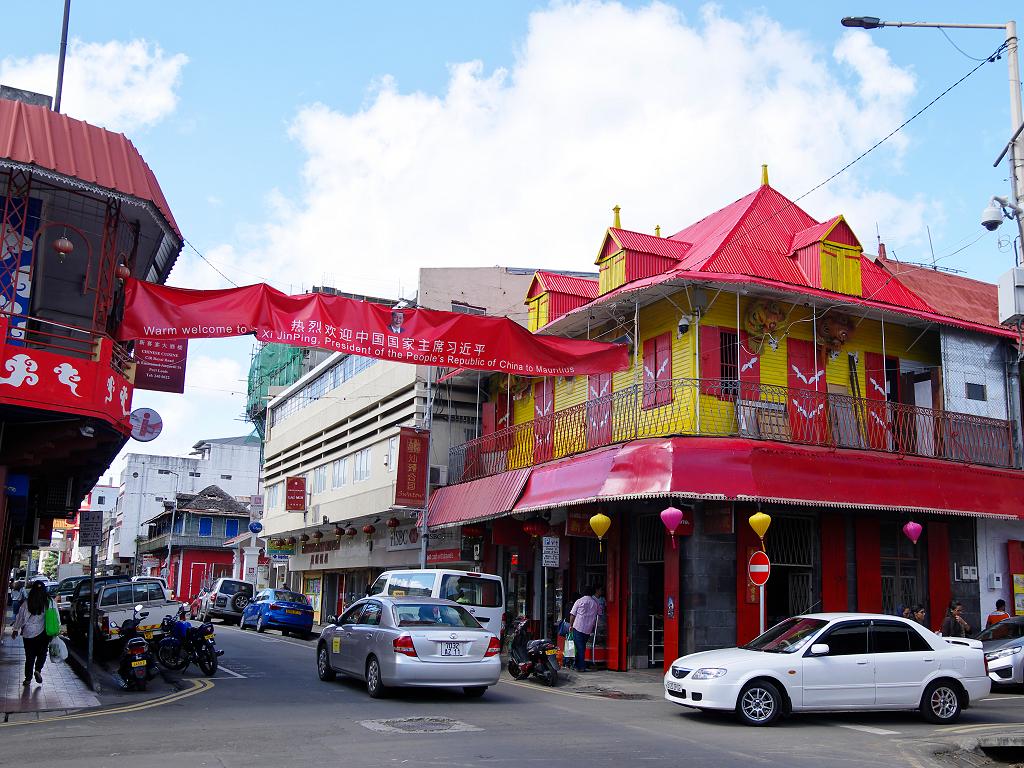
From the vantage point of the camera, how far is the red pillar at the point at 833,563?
19.6 metres

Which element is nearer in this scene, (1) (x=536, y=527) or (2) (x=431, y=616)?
(2) (x=431, y=616)

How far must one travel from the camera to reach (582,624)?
19219 mm

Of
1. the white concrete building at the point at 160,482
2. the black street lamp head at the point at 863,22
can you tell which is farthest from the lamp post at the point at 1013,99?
the white concrete building at the point at 160,482

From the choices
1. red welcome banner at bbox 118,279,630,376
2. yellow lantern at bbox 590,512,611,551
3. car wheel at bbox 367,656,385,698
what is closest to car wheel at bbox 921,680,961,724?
yellow lantern at bbox 590,512,611,551

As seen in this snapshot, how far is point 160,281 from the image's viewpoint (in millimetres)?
19781

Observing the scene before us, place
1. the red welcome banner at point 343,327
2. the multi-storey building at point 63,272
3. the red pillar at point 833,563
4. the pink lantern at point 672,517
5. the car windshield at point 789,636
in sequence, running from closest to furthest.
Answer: the car windshield at point 789,636 < the multi-storey building at point 63,272 < the red welcome banner at point 343,327 < the pink lantern at point 672,517 < the red pillar at point 833,563

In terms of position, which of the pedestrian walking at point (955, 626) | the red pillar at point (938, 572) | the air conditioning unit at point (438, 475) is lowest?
the pedestrian walking at point (955, 626)

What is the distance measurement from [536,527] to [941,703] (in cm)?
1092

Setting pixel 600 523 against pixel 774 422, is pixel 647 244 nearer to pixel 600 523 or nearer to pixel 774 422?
pixel 774 422

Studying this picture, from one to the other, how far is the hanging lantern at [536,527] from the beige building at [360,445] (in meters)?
6.06

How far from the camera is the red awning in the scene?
22.2 metres

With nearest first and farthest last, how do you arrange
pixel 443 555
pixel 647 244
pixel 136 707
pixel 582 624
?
pixel 136 707, pixel 582 624, pixel 647 244, pixel 443 555

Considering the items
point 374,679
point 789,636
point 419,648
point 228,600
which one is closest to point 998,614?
point 789,636

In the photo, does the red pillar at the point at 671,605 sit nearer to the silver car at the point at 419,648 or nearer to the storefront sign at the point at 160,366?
the silver car at the point at 419,648
